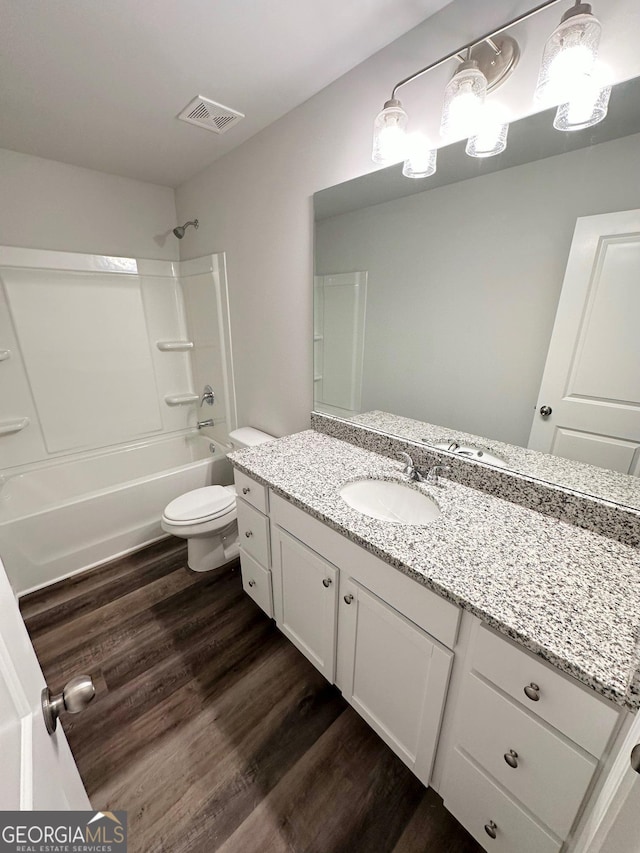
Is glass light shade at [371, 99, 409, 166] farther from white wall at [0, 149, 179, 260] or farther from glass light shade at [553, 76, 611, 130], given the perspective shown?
white wall at [0, 149, 179, 260]

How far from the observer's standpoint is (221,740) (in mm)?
1242

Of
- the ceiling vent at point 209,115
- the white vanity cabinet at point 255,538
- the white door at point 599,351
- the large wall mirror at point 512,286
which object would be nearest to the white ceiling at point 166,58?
the ceiling vent at point 209,115

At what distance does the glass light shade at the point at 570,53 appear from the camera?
79cm

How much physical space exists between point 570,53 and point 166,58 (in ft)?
4.37

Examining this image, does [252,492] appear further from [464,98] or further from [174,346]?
Result: [174,346]

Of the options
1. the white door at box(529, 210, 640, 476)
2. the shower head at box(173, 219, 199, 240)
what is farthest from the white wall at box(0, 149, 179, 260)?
the white door at box(529, 210, 640, 476)

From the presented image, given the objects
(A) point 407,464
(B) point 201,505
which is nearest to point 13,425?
(B) point 201,505

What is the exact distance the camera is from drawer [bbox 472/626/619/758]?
2.14ft

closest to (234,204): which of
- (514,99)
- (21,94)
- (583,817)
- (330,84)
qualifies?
(330,84)

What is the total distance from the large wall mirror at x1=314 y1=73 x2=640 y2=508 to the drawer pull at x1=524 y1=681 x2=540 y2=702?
1.99ft

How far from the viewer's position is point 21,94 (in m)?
1.45

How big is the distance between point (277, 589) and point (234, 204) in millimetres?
Answer: 2130

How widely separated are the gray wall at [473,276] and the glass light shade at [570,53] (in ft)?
0.55

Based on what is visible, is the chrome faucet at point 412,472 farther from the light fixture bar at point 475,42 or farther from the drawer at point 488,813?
Result: the light fixture bar at point 475,42
